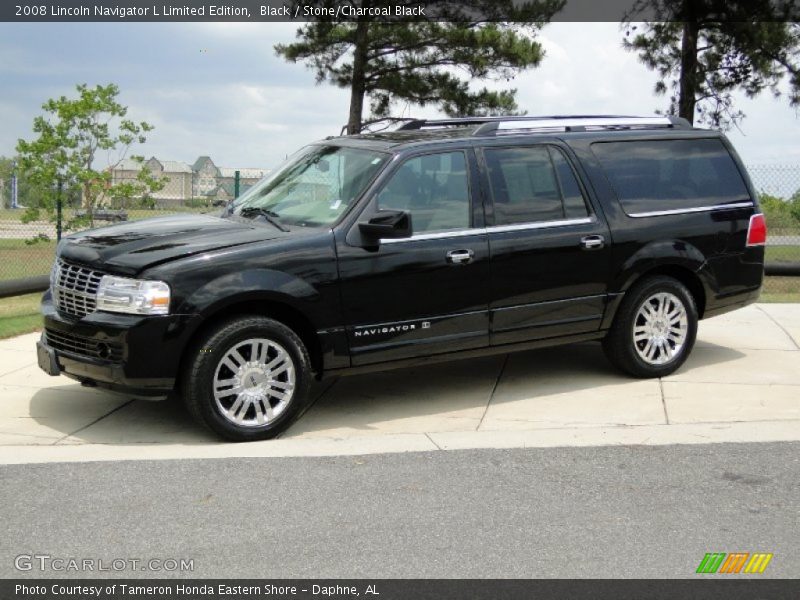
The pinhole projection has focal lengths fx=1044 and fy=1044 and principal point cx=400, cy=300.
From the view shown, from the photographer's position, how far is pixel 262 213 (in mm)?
7473

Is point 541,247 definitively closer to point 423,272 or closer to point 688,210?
point 423,272

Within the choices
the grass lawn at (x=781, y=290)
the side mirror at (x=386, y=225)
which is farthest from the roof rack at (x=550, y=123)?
the grass lawn at (x=781, y=290)

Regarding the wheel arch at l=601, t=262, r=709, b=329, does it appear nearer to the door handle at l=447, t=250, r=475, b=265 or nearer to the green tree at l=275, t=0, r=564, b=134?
the door handle at l=447, t=250, r=475, b=265

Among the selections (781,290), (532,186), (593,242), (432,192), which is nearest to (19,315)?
(432,192)

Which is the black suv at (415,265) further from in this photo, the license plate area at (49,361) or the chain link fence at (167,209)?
the chain link fence at (167,209)

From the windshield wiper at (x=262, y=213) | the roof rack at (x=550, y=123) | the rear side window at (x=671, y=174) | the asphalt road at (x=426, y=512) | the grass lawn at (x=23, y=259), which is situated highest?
the roof rack at (x=550, y=123)

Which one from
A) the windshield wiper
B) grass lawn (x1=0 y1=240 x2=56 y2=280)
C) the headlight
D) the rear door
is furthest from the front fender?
grass lawn (x1=0 y1=240 x2=56 y2=280)

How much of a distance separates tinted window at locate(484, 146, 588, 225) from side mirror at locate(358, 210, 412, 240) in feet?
2.75

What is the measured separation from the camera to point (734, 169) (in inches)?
340

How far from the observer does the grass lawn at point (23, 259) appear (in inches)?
720

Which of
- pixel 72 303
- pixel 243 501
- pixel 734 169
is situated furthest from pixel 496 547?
pixel 734 169

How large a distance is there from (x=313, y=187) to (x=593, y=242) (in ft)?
6.91

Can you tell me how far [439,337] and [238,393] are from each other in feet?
4.87

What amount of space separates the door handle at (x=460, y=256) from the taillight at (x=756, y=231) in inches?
107
